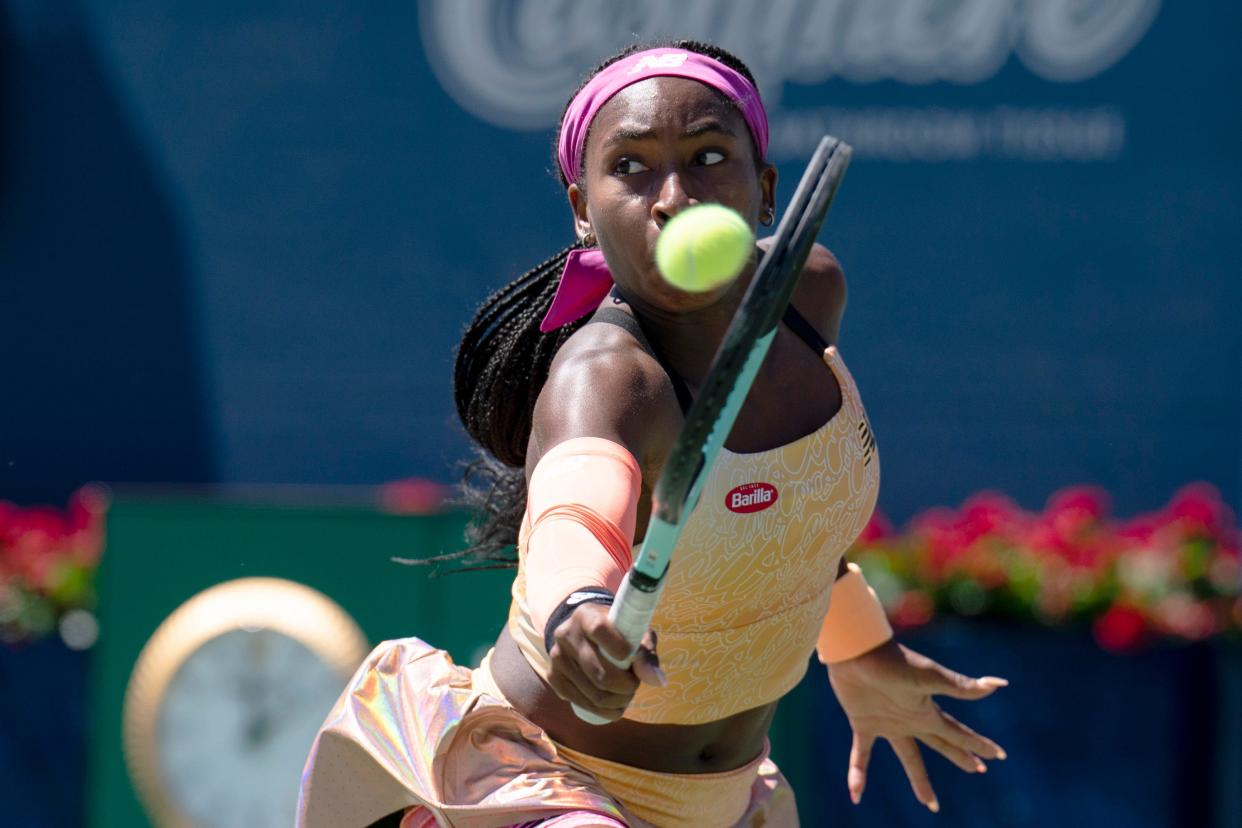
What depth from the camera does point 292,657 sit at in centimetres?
506

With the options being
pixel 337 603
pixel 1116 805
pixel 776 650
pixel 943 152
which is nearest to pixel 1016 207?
pixel 943 152

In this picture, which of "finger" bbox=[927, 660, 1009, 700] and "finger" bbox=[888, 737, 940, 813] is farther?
"finger" bbox=[888, 737, 940, 813]

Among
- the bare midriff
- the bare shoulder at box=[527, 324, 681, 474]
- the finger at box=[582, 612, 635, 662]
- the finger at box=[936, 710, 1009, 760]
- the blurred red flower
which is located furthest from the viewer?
the blurred red flower

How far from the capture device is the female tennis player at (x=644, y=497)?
2223mm

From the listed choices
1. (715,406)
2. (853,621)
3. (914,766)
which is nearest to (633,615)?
(715,406)

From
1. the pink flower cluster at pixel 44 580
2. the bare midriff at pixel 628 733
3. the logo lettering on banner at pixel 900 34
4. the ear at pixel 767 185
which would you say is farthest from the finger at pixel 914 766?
the logo lettering on banner at pixel 900 34

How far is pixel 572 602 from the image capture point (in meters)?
1.81

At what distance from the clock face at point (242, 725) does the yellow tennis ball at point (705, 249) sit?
11.4ft

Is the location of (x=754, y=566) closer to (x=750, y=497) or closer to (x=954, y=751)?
(x=750, y=497)

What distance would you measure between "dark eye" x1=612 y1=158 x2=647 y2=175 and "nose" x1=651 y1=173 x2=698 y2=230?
5 cm

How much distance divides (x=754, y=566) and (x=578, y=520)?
0.47 metres

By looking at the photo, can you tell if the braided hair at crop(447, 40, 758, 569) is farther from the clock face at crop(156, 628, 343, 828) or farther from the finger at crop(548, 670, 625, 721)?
the clock face at crop(156, 628, 343, 828)

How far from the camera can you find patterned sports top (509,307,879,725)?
229 cm

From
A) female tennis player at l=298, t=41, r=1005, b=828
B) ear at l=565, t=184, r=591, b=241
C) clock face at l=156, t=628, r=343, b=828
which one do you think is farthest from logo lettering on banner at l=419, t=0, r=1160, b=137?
ear at l=565, t=184, r=591, b=241
